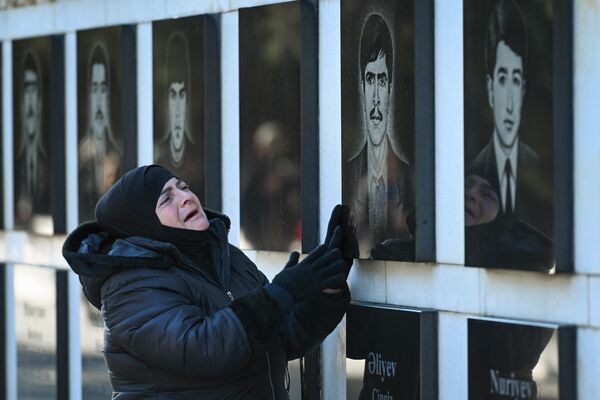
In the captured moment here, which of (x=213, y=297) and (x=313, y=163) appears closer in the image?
(x=213, y=297)

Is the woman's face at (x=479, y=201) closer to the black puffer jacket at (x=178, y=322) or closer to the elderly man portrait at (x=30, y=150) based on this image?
the black puffer jacket at (x=178, y=322)

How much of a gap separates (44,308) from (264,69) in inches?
111

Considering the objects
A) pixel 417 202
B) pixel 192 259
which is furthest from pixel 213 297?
pixel 417 202

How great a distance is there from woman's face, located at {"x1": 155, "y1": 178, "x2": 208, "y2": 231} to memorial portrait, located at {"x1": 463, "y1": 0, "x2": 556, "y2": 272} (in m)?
1.05

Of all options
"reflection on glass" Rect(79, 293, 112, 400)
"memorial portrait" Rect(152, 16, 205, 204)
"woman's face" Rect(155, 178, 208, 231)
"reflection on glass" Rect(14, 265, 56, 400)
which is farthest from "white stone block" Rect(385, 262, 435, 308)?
"reflection on glass" Rect(14, 265, 56, 400)

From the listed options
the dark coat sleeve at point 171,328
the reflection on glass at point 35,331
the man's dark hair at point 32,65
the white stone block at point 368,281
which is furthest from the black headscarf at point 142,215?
the man's dark hair at point 32,65

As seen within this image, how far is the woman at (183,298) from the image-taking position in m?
5.98

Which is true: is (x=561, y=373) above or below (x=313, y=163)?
below

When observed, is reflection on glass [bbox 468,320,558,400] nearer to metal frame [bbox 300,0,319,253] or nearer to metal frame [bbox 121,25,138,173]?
metal frame [bbox 300,0,319,253]

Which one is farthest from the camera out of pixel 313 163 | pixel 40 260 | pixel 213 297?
pixel 40 260

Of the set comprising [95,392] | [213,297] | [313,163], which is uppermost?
[313,163]

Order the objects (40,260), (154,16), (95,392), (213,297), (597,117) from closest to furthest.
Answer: (597,117) → (213,297) → (154,16) → (95,392) → (40,260)

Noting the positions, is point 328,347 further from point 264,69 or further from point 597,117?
point 597,117

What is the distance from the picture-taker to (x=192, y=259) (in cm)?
634
